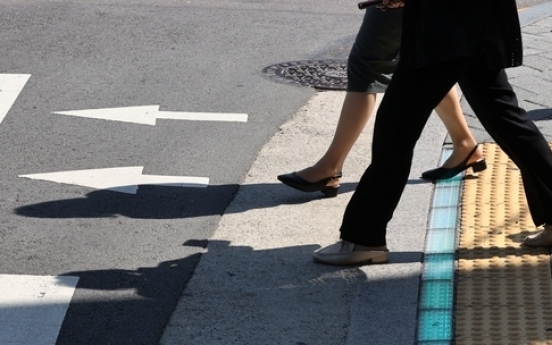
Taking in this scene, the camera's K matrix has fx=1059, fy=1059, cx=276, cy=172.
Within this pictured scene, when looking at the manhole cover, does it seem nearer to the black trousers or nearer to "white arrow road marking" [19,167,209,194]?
"white arrow road marking" [19,167,209,194]

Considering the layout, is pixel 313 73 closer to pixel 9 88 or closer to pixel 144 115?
pixel 144 115

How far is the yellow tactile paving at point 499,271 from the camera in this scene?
13.3 ft

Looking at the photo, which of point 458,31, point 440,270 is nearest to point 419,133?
point 458,31

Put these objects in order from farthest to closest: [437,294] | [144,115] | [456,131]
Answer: [144,115] < [456,131] < [437,294]

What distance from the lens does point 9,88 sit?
7527 millimetres

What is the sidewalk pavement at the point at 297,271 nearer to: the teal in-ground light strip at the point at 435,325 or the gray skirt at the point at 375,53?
the teal in-ground light strip at the point at 435,325

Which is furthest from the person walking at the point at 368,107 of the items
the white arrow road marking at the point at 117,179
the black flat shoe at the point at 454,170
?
the white arrow road marking at the point at 117,179

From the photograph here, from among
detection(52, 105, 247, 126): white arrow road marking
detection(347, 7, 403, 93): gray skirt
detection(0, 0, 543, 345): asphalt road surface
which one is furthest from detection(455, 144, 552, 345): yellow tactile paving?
detection(52, 105, 247, 126): white arrow road marking

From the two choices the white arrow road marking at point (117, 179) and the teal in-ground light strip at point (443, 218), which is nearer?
the teal in-ground light strip at point (443, 218)

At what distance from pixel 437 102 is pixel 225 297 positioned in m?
1.21

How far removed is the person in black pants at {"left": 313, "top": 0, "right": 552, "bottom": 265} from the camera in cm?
427

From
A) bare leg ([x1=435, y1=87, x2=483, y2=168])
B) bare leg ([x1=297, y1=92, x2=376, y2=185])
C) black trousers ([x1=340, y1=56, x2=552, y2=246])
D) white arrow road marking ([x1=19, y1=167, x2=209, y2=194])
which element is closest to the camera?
black trousers ([x1=340, y1=56, x2=552, y2=246])

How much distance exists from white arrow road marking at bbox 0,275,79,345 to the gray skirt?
1783mm

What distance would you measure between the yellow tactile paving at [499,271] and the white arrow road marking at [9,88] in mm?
3199
